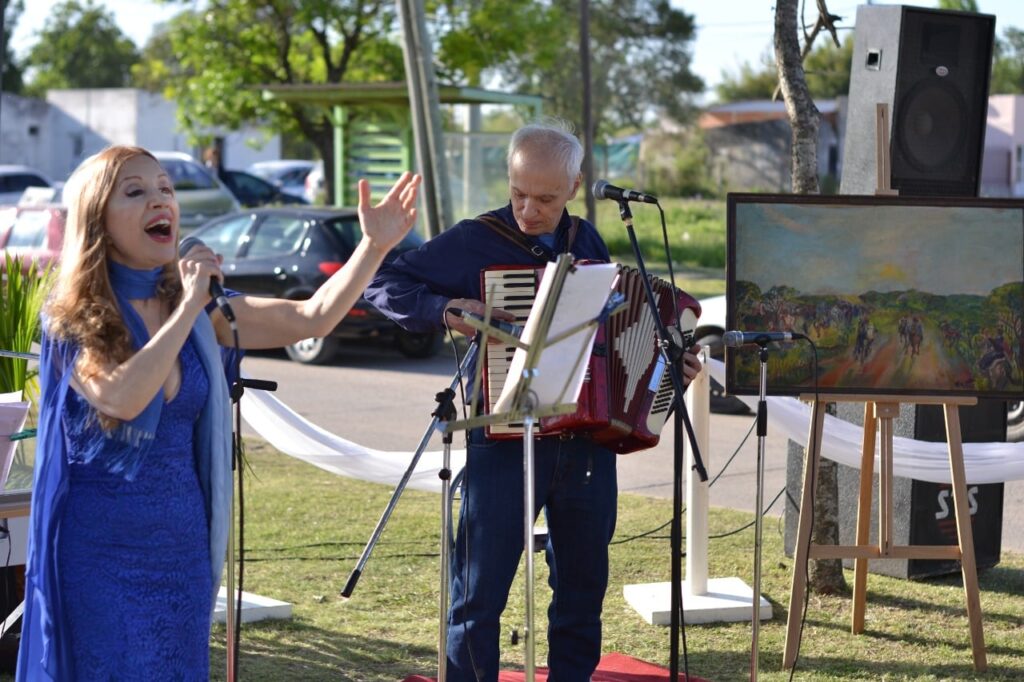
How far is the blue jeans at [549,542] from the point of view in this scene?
4.22 meters

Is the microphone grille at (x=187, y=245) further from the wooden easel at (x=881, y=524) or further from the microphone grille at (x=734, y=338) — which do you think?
the wooden easel at (x=881, y=524)

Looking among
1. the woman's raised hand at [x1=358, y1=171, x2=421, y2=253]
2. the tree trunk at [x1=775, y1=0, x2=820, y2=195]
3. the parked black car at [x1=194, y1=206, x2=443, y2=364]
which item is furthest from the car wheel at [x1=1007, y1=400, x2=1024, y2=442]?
the woman's raised hand at [x1=358, y1=171, x2=421, y2=253]

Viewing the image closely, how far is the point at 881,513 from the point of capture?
5.95 meters

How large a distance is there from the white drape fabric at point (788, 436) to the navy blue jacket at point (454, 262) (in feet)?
6.42

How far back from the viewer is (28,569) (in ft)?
10.8

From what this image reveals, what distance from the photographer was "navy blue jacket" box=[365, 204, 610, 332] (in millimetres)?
4297

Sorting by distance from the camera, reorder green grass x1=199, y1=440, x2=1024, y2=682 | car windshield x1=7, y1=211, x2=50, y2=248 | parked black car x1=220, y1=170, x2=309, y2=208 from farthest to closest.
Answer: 1. parked black car x1=220, y1=170, x2=309, y2=208
2. car windshield x1=7, y1=211, x2=50, y2=248
3. green grass x1=199, y1=440, x2=1024, y2=682

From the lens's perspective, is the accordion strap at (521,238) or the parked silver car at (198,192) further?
the parked silver car at (198,192)

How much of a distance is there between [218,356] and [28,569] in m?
0.67

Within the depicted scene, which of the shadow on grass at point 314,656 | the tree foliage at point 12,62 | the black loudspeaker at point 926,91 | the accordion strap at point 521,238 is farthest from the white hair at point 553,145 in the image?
the tree foliage at point 12,62

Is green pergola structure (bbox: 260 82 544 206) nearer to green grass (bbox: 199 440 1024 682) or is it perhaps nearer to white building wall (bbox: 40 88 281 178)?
green grass (bbox: 199 440 1024 682)

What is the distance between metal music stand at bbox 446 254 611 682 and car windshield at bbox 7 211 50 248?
1377cm

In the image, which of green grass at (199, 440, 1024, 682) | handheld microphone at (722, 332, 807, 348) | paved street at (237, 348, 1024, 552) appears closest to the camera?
handheld microphone at (722, 332, 807, 348)

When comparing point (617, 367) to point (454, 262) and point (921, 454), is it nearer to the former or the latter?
point (454, 262)
